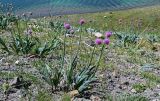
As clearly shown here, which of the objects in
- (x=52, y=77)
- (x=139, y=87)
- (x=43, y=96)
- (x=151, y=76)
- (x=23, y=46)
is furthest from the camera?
(x=23, y=46)

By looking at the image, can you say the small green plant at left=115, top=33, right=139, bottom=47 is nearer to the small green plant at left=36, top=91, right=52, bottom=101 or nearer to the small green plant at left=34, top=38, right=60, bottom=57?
the small green plant at left=34, top=38, right=60, bottom=57

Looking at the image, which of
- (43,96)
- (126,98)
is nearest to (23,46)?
(43,96)

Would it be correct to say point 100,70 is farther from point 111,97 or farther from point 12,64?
point 111,97

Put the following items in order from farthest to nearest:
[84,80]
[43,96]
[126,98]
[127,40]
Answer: [127,40]
[84,80]
[43,96]
[126,98]

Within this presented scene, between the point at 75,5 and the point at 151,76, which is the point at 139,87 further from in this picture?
the point at 75,5

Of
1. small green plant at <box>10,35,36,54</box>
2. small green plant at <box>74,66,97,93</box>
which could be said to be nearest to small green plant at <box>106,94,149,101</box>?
small green plant at <box>74,66,97,93</box>

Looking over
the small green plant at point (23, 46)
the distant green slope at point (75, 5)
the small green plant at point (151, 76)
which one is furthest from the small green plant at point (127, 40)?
the distant green slope at point (75, 5)

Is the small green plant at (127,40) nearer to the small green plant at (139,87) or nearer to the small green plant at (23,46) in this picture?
the small green plant at (23,46)

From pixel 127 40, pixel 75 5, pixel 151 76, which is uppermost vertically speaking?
pixel 151 76

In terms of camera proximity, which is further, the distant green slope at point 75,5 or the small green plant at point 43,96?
the distant green slope at point 75,5

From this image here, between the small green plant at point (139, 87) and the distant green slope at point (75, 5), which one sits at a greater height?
the small green plant at point (139, 87)

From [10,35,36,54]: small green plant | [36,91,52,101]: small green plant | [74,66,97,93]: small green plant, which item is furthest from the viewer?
[10,35,36,54]: small green plant

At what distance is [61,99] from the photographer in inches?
356

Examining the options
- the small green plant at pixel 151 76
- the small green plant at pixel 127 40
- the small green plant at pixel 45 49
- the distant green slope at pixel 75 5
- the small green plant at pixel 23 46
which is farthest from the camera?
the distant green slope at pixel 75 5
